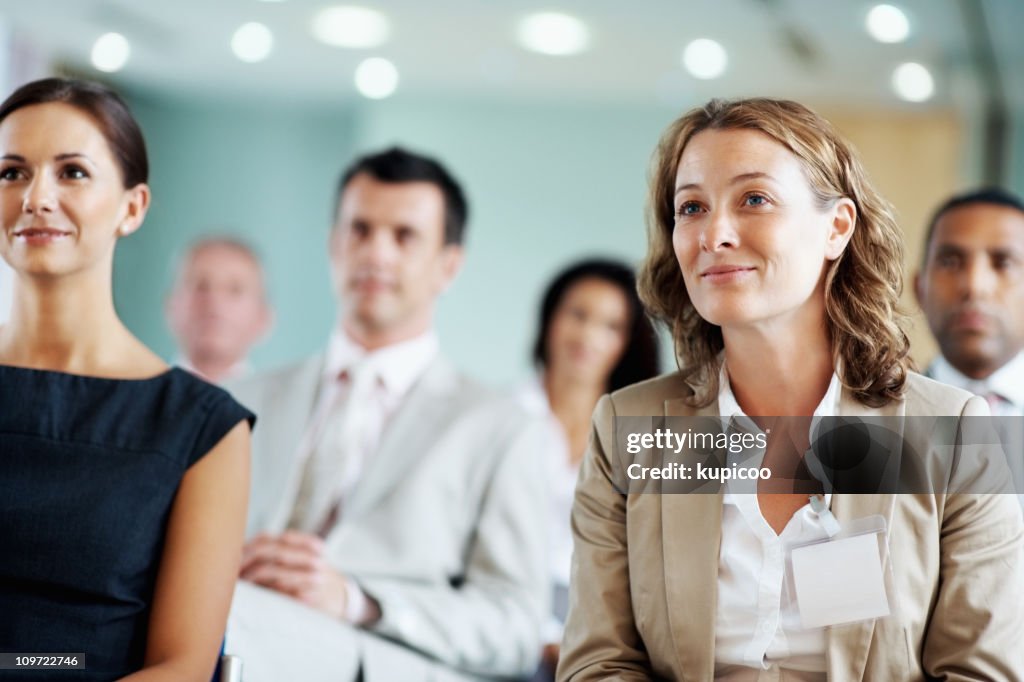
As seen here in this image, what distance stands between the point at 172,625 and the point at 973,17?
4350 mm

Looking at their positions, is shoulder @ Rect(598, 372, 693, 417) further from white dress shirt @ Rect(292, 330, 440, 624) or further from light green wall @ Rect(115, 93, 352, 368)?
light green wall @ Rect(115, 93, 352, 368)

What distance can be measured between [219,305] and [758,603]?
11.2 feet

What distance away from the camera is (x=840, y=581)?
1.59 m

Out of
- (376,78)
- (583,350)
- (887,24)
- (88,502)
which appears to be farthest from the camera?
(376,78)

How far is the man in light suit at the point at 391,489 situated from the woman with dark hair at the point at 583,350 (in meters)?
0.85

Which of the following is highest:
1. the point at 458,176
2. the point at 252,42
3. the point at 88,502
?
the point at 252,42

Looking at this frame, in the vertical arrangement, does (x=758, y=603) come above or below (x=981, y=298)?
below

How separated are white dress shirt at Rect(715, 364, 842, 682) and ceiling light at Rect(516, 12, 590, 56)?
399 centimetres

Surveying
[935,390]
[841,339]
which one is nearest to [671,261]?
[841,339]

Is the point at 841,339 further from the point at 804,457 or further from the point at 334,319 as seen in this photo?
the point at 334,319

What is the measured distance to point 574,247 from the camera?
6.95 meters

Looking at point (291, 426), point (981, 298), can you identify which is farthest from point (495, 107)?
point (981, 298)

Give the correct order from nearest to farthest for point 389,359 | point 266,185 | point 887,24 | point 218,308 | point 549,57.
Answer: point 389,359
point 218,308
point 887,24
point 549,57
point 266,185

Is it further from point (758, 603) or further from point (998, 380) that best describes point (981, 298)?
point (758, 603)
